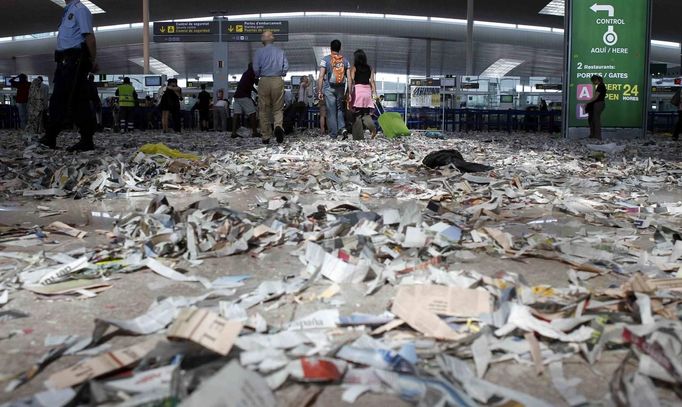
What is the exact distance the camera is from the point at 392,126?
12.2m

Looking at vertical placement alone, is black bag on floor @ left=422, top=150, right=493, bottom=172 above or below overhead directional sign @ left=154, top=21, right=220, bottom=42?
below

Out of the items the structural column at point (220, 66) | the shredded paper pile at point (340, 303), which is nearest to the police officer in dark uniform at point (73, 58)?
the shredded paper pile at point (340, 303)

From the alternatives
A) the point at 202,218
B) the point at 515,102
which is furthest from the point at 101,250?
the point at 515,102

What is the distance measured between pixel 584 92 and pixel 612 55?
40.1 inches

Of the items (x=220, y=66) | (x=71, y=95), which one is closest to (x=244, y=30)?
(x=220, y=66)

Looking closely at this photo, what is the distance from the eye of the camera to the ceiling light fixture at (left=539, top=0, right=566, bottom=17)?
3391 cm

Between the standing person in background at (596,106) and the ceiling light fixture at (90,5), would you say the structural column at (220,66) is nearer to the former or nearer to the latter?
the ceiling light fixture at (90,5)

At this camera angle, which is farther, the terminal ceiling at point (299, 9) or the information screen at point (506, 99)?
the terminal ceiling at point (299, 9)

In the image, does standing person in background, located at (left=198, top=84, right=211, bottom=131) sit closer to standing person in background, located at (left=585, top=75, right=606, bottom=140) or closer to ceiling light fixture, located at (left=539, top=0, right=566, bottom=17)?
standing person in background, located at (left=585, top=75, right=606, bottom=140)

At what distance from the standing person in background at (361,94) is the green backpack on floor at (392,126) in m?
0.65

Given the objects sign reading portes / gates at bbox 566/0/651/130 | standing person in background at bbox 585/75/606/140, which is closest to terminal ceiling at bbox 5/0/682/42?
sign reading portes / gates at bbox 566/0/651/130

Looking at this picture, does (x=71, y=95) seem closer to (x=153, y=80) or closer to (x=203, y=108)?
(x=203, y=108)

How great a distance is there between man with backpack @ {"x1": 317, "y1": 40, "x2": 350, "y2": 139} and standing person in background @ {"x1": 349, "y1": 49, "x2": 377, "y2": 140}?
0.18 metres

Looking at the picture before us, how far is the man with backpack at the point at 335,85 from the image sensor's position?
11133 mm
